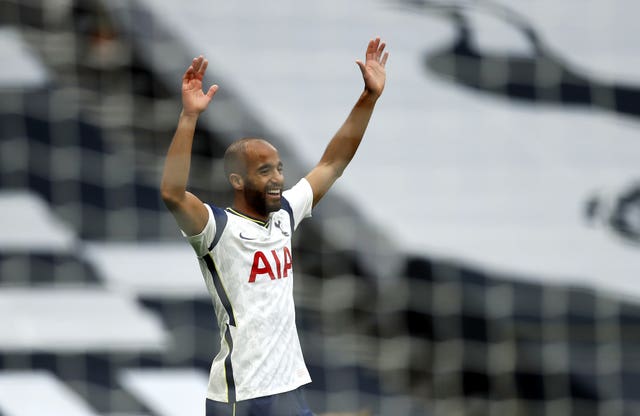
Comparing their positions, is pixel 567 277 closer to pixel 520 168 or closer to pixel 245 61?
pixel 520 168

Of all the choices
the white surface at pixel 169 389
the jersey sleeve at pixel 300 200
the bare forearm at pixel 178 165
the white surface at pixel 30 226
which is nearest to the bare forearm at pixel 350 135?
the jersey sleeve at pixel 300 200

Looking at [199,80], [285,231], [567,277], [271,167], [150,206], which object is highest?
[199,80]

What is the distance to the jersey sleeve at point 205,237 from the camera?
2.84m

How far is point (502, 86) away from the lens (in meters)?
6.69

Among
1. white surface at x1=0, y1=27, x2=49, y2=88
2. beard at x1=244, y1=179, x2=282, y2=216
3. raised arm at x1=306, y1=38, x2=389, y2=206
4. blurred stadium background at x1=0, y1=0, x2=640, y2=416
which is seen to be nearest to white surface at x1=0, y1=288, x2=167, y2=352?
blurred stadium background at x1=0, y1=0, x2=640, y2=416

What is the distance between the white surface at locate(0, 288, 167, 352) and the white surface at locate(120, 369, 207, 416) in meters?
0.20

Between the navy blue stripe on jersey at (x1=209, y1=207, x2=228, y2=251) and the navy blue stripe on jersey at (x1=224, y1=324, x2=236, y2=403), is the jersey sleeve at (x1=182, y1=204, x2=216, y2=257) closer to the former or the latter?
the navy blue stripe on jersey at (x1=209, y1=207, x2=228, y2=251)

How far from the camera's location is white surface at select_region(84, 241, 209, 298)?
601 cm

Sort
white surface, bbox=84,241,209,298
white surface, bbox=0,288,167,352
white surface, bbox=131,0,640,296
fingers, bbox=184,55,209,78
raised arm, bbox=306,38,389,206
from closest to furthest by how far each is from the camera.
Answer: fingers, bbox=184,55,209,78 → raised arm, bbox=306,38,389,206 → white surface, bbox=0,288,167,352 → white surface, bbox=84,241,209,298 → white surface, bbox=131,0,640,296

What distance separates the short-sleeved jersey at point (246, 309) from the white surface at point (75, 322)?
9.81 feet

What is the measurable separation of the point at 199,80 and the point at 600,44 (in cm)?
457

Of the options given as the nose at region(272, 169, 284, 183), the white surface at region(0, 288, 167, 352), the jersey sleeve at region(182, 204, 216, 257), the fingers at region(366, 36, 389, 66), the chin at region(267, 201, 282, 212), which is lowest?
the white surface at region(0, 288, 167, 352)

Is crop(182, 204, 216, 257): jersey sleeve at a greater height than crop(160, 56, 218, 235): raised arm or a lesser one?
lesser

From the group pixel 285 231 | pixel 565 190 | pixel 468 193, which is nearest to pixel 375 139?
pixel 468 193
